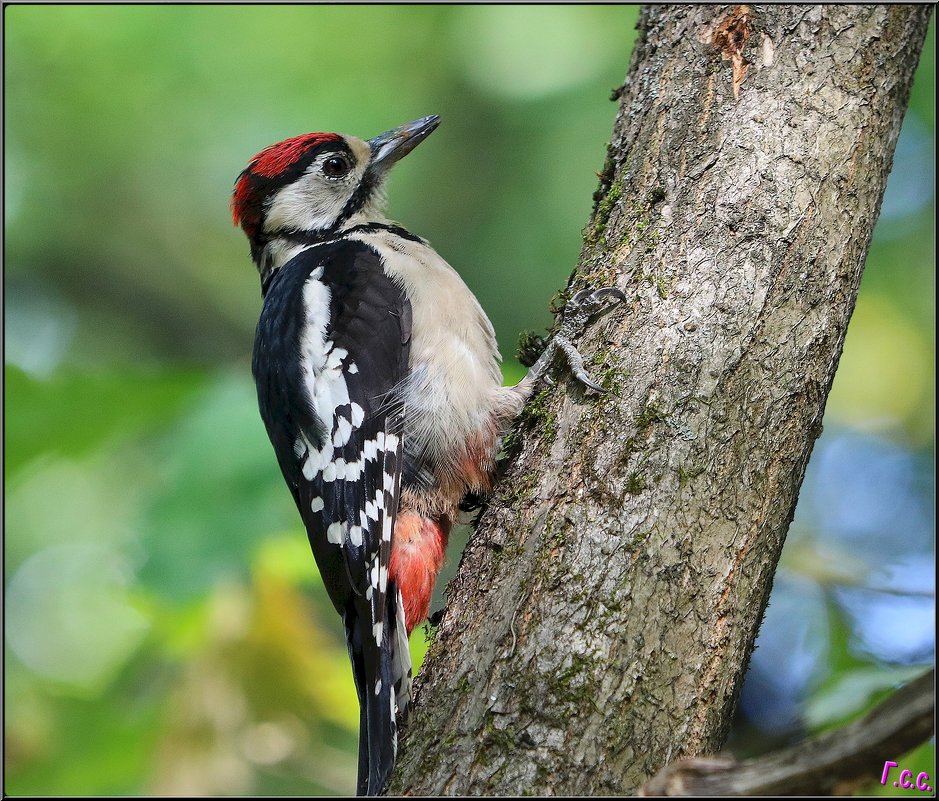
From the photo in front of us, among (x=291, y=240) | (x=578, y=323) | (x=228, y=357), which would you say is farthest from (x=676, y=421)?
(x=228, y=357)

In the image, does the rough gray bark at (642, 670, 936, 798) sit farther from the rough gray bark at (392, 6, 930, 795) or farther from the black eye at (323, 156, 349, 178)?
the black eye at (323, 156, 349, 178)

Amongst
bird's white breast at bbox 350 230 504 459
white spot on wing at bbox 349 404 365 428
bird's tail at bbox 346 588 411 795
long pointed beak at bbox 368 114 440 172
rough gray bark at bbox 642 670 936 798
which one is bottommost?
rough gray bark at bbox 642 670 936 798

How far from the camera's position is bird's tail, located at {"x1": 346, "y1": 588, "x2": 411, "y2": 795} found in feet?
6.33

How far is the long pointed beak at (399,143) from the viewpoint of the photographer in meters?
3.55

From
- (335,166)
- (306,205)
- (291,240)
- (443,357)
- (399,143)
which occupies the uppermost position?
(399,143)

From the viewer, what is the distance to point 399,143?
3.56 m

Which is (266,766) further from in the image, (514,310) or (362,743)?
(514,310)

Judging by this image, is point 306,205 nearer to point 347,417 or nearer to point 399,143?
point 399,143

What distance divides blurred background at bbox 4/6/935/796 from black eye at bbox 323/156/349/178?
0.93 metres

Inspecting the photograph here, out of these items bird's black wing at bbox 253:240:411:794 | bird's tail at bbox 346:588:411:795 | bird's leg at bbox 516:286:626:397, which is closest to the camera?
bird's tail at bbox 346:588:411:795

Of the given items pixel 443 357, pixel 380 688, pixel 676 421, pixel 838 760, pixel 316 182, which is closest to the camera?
pixel 838 760

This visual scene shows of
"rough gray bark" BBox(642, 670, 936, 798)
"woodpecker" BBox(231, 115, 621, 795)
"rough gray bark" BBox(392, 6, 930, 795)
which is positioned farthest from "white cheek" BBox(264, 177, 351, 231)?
"rough gray bark" BBox(642, 670, 936, 798)

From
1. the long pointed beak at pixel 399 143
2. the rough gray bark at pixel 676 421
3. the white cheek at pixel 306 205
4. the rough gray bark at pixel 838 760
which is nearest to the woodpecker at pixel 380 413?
the rough gray bark at pixel 676 421

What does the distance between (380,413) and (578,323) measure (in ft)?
2.36
